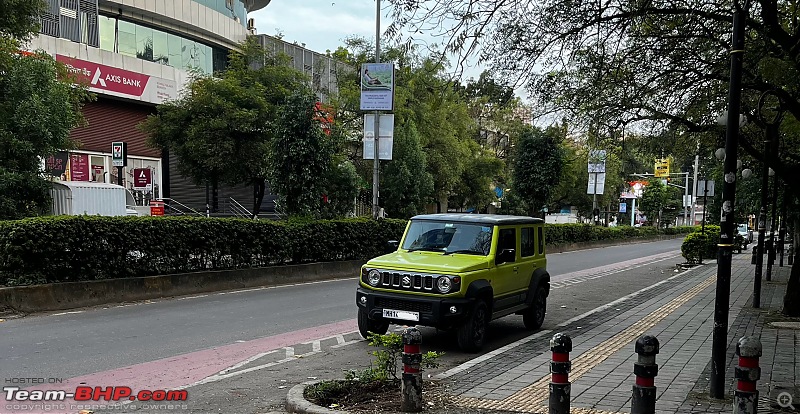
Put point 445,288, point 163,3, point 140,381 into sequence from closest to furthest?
point 140,381 < point 445,288 < point 163,3

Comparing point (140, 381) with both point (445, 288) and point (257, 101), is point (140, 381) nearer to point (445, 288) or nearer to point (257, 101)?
point (445, 288)

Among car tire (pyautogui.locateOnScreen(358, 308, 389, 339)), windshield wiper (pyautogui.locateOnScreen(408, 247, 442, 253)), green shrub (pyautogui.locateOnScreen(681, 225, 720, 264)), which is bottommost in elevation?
green shrub (pyautogui.locateOnScreen(681, 225, 720, 264))

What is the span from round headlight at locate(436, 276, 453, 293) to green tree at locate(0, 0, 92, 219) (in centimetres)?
1266

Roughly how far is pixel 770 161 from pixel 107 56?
3019 cm

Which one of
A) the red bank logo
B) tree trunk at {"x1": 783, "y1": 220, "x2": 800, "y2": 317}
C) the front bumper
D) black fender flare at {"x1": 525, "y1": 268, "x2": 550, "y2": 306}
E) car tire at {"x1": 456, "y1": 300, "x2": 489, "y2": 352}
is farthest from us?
the red bank logo

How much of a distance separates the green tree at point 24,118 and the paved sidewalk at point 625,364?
44.8 feet

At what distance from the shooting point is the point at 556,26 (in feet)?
33.7

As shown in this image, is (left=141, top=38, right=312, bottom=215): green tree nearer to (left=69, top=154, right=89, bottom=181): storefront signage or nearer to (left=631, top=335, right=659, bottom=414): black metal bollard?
(left=69, top=154, right=89, bottom=181): storefront signage

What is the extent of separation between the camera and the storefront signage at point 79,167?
3153 centimetres

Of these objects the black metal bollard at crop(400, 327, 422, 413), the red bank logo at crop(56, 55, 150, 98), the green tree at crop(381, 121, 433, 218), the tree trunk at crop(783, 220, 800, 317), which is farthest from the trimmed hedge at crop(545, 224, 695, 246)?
the black metal bollard at crop(400, 327, 422, 413)

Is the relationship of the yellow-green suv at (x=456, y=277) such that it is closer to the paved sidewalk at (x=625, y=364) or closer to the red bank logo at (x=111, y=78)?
the paved sidewalk at (x=625, y=364)

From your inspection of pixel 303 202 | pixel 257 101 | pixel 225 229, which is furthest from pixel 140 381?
pixel 257 101

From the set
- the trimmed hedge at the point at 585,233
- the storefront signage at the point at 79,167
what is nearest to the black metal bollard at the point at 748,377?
the storefront signage at the point at 79,167

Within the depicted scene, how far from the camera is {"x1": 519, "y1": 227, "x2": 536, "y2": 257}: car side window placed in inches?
421
